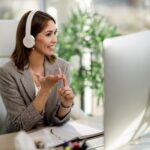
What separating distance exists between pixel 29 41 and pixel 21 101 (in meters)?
0.28

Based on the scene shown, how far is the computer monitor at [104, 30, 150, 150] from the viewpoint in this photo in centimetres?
94

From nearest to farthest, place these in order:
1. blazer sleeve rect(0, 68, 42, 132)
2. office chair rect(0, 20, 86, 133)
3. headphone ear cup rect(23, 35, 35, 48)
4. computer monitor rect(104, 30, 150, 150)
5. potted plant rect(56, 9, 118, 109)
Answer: computer monitor rect(104, 30, 150, 150)
blazer sleeve rect(0, 68, 42, 132)
headphone ear cup rect(23, 35, 35, 48)
office chair rect(0, 20, 86, 133)
potted plant rect(56, 9, 118, 109)

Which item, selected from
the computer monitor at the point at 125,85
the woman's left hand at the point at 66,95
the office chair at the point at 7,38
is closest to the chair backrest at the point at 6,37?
the office chair at the point at 7,38

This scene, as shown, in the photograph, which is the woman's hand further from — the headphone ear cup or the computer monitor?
the computer monitor

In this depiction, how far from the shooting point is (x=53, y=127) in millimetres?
1456

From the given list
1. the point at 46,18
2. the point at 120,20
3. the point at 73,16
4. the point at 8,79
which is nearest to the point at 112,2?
the point at 120,20

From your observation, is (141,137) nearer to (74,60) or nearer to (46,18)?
(46,18)

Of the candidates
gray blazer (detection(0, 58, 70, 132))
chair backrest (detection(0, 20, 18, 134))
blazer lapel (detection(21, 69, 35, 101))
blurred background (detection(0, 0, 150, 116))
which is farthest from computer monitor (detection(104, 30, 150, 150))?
blurred background (detection(0, 0, 150, 116))

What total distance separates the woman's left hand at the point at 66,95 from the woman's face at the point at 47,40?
7.7 inches

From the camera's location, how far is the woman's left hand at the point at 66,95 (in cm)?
145

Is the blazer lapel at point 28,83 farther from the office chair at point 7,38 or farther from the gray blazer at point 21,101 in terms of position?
the office chair at point 7,38

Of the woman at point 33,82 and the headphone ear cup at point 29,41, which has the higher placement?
the headphone ear cup at point 29,41

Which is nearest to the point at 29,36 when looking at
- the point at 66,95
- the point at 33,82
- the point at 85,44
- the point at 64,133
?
the point at 33,82

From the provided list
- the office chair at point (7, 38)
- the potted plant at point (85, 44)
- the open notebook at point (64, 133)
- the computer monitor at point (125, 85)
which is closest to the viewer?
the computer monitor at point (125, 85)
